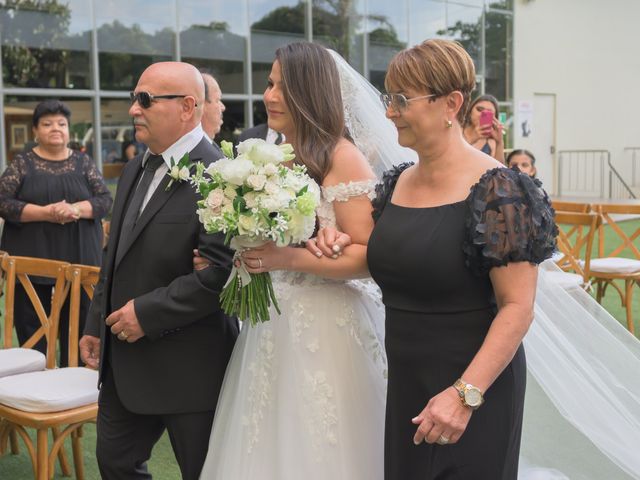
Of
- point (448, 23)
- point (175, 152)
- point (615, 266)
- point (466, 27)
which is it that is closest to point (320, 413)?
point (175, 152)

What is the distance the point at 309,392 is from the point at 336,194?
663 mm

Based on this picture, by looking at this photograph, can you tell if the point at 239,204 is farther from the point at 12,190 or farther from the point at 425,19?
the point at 425,19

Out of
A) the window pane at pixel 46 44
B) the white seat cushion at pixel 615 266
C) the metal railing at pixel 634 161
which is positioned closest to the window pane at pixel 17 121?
the window pane at pixel 46 44

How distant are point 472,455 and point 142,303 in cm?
118

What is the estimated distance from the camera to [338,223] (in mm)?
2668

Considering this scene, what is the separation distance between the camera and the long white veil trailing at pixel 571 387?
105 inches

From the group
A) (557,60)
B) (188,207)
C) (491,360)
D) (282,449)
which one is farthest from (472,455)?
(557,60)

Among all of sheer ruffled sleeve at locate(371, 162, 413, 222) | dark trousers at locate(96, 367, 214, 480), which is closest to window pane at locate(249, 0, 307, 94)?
dark trousers at locate(96, 367, 214, 480)

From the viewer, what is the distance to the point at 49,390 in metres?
3.68

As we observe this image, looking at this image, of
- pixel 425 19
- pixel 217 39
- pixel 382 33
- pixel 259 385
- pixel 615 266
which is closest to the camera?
pixel 259 385

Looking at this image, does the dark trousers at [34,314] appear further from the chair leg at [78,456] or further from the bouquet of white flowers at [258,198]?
the bouquet of white flowers at [258,198]

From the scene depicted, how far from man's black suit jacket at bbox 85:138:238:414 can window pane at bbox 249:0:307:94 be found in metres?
11.6

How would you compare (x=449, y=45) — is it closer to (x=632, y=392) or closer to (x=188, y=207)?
(x=188, y=207)

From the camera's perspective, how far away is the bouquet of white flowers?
236cm
